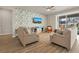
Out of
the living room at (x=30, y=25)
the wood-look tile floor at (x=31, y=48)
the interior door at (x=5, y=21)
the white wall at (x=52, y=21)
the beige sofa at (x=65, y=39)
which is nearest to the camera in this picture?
the wood-look tile floor at (x=31, y=48)

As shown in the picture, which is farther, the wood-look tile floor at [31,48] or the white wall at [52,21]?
the white wall at [52,21]

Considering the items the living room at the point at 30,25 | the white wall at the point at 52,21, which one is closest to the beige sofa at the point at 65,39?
the living room at the point at 30,25

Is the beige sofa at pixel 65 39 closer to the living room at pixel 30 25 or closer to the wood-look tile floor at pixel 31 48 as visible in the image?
the living room at pixel 30 25

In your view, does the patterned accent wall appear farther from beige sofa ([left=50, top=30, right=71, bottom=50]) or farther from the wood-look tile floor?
beige sofa ([left=50, top=30, right=71, bottom=50])

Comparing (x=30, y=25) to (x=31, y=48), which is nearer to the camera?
(x=31, y=48)

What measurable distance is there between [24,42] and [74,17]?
244 inches

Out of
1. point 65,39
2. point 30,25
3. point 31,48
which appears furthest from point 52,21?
point 31,48

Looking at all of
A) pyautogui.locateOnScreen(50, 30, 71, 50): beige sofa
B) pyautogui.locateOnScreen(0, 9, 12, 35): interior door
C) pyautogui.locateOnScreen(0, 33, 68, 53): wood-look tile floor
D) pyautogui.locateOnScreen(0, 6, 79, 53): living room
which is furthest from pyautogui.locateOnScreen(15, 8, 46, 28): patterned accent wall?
pyautogui.locateOnScreen(50, 30, 71, 50): beige sofa

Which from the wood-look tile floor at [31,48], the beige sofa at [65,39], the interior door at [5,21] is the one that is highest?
the interior door at [5,21]

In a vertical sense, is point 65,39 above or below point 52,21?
below

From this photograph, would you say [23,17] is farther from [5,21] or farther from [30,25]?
[5,21]
